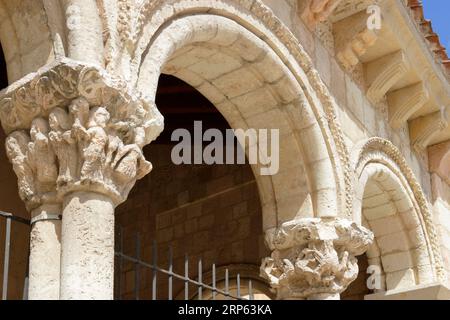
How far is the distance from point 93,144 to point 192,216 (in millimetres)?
5144

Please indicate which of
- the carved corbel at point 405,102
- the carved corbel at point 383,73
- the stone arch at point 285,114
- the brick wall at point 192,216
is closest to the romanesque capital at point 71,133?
the stone arch at point 285,114

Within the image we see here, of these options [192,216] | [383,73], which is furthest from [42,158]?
[192,216]

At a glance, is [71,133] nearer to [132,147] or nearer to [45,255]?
[132,147]

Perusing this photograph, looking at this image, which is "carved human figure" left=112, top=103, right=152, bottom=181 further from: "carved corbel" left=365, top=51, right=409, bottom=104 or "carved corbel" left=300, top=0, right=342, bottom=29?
"carved corbel" left=365, top=51, right=409, bottom=104

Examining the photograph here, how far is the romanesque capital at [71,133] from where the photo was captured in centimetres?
366

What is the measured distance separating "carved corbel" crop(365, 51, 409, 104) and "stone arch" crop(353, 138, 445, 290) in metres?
0.46

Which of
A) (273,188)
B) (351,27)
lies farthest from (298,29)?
(273,188)

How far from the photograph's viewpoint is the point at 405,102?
7391 millimetres

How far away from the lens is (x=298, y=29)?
19.8 feet

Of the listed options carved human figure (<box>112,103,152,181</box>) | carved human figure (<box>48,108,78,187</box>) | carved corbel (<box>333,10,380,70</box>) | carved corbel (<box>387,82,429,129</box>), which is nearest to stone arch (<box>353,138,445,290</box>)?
carved corbel (<box>387,82,429,129</box>)

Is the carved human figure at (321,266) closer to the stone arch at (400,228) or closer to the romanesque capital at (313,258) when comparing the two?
the romanesque capital at (313,258)

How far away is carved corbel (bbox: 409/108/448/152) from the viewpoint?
25.4 feet
